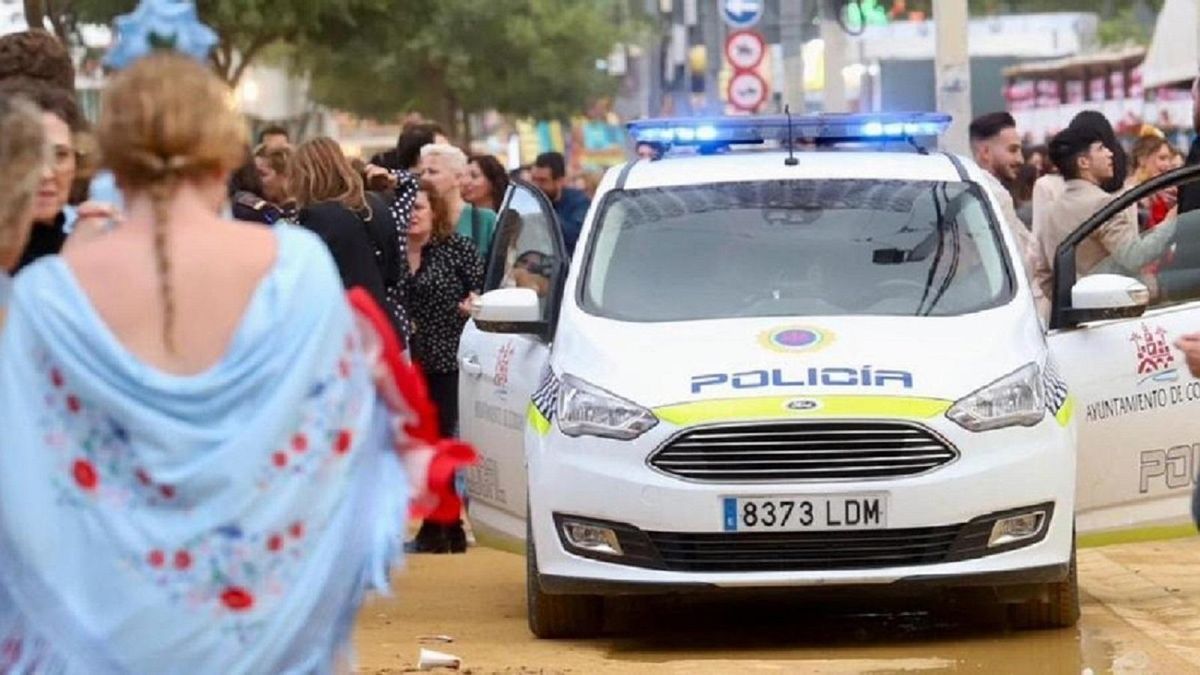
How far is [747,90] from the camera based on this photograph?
38.2 metres

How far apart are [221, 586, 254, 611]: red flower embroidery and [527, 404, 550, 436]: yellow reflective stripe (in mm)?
5369

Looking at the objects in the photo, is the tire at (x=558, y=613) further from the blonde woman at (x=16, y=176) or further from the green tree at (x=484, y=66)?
the green tree at (x=484, y=66)

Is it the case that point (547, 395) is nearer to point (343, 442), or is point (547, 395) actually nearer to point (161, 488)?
point (343, 442)

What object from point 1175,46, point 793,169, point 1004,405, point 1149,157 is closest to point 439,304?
point 793,169

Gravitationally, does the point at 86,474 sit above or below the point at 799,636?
above

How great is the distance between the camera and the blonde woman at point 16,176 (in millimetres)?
5719

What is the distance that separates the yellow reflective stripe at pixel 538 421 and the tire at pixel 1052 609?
1.72 m

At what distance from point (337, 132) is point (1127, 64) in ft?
164

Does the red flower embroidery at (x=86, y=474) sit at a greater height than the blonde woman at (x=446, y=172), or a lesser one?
greater

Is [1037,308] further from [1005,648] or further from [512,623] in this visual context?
[512,623]

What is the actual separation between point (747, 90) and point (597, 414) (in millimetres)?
27811

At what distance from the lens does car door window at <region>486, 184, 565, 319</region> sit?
12.7 m

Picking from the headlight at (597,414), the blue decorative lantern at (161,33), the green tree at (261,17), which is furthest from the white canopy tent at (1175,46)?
the blue decorative lantern at (161,33)

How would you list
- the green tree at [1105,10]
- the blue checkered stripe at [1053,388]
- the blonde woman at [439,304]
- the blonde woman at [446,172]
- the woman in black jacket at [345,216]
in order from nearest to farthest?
the blue checkered stripe at [1053,388], the woman in black jacket at [345,216], the blonde woman at [439,304], the blonde woman at [446,172], the green tree at [1105,10]
